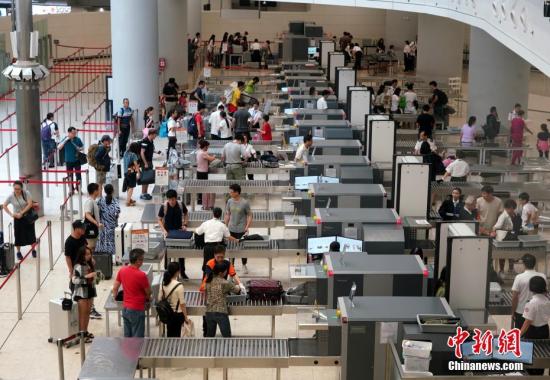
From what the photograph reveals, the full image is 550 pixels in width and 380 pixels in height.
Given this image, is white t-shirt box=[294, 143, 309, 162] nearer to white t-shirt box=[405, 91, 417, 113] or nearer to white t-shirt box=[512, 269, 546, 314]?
white t-shirt box=[512, 269, 546, 314]

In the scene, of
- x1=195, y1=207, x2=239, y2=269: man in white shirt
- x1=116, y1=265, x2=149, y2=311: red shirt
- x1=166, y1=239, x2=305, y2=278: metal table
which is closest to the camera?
x1=116, y1=265, x2=149, y2=311: red shirt

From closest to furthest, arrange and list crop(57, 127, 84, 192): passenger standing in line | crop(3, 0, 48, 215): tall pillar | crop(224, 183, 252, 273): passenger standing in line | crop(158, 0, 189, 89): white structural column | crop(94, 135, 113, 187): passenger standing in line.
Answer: crop(224, 183, 252, 273): passenger standing in line < crop(3, 0, 48, 215): tall pillar < crop(94, 135, 113, 187): passenger standing in line < crop(57, 127, 84, 192): passenger standing in line < crop(158, 0, 189, 89): white structural column

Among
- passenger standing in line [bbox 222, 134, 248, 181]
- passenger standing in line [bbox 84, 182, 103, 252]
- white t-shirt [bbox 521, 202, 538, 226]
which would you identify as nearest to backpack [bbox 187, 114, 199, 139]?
passenger standing in line [bbox 222, 134, 248, 181]

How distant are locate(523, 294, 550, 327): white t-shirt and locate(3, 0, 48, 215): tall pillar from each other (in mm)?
10881

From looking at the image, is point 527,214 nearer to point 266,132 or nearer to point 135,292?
point 135,292

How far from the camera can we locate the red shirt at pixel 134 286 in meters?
11.7

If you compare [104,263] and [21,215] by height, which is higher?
[21,215]

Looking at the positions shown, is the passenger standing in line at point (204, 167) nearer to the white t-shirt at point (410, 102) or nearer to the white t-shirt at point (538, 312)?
the white t-shirt at point (538, 312)

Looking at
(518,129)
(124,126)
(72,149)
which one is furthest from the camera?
(124,126)

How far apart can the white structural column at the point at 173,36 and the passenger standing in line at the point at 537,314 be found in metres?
26.3

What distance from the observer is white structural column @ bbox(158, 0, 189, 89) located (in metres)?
35.9

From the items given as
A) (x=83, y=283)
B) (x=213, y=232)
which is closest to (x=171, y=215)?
(x=213, y=232)

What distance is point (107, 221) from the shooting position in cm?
1594

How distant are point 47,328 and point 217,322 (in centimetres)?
283
